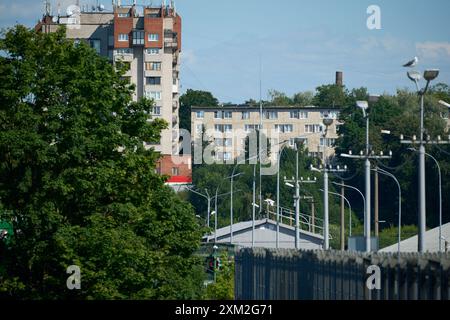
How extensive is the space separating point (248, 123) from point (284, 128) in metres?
4.99

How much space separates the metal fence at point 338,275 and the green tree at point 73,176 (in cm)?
659

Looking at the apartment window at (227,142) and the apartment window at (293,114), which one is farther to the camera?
the apartment window at (293,114)

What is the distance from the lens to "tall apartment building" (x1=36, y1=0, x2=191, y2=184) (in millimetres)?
144125

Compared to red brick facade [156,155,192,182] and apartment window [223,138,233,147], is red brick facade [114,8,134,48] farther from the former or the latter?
apartment window [223,138,233,147]

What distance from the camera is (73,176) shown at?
167 ft

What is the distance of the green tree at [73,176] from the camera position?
50.0 metres

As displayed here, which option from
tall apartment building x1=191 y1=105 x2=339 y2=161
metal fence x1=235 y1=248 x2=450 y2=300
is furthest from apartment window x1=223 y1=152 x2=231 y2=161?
metal fence x1=235 y1=248 x2=450 y2=300

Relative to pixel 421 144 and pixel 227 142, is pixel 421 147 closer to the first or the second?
pixel 421 144

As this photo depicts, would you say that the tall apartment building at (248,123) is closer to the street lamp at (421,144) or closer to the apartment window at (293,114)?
the apartment window at (293,114)

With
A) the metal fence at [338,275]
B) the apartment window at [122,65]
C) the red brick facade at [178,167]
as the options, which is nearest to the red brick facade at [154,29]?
the red brick facade at [178,167]

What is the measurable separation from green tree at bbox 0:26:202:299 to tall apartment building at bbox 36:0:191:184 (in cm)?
8688
